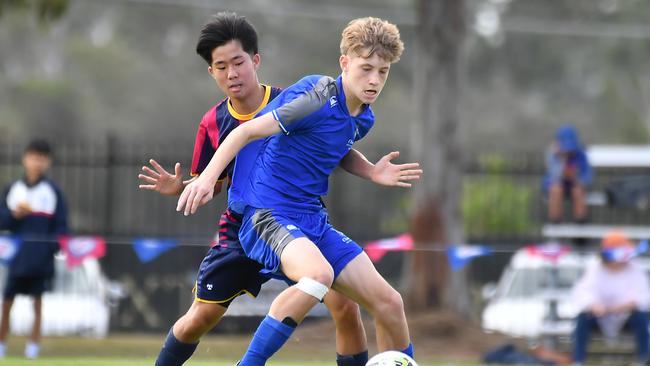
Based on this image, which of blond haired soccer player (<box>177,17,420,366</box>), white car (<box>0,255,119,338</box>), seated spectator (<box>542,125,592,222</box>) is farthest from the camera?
seated spectator (<box>542,125,592,222</box>)

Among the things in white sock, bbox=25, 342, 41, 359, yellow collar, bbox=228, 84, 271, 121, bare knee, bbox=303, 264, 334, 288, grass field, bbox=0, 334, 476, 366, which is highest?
yellow collar, bbox=228, 84, 271, 121

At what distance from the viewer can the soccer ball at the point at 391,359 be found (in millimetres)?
6051

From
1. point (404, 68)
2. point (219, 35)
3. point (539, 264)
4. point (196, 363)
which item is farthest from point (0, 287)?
point (404, 68)

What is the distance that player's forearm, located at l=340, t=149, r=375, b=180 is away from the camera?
6.53 meters

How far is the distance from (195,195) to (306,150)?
764 mm

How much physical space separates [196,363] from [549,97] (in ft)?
122

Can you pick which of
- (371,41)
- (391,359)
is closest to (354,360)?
(391,359)

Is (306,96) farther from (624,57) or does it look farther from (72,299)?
(624,57)

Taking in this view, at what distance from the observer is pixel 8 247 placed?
39.4 ft

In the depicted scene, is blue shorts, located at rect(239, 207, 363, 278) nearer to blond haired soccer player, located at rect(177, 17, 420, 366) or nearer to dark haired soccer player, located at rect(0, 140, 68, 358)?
blond haired soccer player, located at rect(177, 17, 420, 366)

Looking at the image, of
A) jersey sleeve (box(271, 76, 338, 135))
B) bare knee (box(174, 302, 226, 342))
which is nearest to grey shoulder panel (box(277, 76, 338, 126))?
jersey sleeve (box(271, 76, 338, 135))

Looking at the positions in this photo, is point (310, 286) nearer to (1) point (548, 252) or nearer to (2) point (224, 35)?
(2) point (224, 35)

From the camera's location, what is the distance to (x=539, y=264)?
13.1 meters

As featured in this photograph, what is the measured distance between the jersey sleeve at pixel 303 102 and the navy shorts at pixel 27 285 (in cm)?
636
